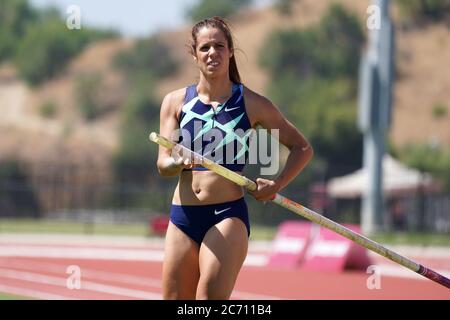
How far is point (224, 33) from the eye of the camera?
692 centimetres

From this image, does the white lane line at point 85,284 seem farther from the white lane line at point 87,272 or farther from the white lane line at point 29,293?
the white lane line at point 29,293

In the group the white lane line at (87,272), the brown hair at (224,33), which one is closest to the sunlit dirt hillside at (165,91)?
the white lane line at (87,272)

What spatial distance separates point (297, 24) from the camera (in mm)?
90375

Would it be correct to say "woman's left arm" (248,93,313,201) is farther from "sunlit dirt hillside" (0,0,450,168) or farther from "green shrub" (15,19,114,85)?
"green shrub" (15,19,114,85)

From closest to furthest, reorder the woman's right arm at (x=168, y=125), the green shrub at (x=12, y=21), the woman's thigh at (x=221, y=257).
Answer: the woman's thigh at (x=221, y=257) → the woman's right arm at (x=168, y=125) → the green shrub at (x=12, y=21)

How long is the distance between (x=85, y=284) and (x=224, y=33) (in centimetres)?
911

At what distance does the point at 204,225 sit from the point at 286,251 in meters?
13.7

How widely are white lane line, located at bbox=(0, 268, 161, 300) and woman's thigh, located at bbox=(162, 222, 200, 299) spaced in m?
6.18

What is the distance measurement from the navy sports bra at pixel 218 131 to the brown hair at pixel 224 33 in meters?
0.22

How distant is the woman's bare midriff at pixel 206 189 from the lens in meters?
6.80

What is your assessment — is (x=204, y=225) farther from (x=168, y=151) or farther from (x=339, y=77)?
(x=339, y=77)

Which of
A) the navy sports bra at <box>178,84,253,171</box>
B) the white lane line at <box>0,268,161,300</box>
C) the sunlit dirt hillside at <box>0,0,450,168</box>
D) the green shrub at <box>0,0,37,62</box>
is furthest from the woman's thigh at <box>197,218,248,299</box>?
the green shrub at <box>0,0,37,62</box>

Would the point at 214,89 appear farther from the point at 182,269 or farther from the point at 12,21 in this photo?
the point at 12,21
